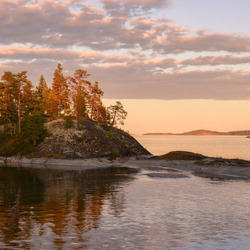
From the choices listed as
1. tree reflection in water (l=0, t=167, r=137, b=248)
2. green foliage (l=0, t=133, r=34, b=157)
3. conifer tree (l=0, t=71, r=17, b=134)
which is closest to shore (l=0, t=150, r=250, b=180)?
green foliage (l=0, t=133, r=34, b=157)

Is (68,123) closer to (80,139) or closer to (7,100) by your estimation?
(80,139)

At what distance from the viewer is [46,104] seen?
342 feet

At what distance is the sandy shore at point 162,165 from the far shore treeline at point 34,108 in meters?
7.75

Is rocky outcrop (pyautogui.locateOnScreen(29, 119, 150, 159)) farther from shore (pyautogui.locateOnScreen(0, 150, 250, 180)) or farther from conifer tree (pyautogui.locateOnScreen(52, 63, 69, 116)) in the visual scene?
conifer tree (pyautogui.locateOnScreen(52, 63, 69, 116))

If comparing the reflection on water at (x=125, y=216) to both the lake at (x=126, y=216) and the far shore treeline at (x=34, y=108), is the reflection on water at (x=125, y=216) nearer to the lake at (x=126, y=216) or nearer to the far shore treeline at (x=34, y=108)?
the lake at (x=126, y=216)

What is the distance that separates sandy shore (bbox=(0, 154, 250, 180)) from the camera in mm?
51875

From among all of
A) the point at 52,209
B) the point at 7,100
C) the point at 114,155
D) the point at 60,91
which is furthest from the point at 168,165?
the point at 60,91

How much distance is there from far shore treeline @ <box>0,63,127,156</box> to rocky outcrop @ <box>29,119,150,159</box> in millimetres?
2708

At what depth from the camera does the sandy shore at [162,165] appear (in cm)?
5188

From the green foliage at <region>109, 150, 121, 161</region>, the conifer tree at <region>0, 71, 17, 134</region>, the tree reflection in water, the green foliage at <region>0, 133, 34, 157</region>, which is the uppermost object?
the conifer tree at <region>0, 71, 17, 134</region>

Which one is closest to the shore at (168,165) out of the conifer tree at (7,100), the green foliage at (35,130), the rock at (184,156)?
the rock at (184,156)

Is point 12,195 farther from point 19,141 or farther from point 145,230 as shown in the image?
point 19,141

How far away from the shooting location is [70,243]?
1633 centimetres

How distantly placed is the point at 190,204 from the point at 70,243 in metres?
13.7
